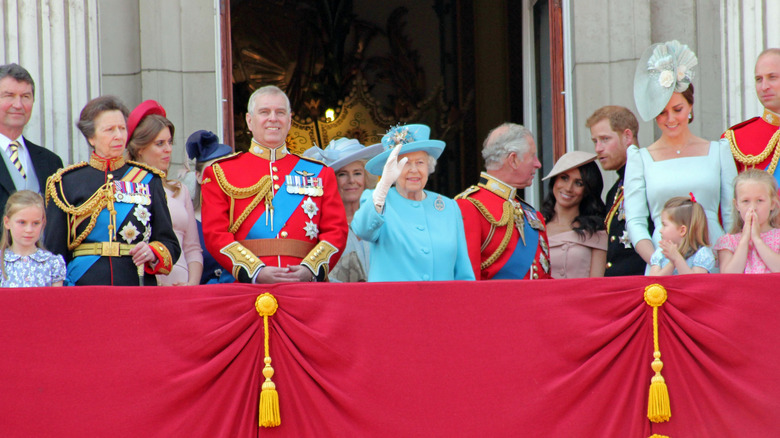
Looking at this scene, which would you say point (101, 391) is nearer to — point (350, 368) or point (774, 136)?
point (350, 368)

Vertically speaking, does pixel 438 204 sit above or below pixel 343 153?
below

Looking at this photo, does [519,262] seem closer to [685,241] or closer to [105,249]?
[685,241]

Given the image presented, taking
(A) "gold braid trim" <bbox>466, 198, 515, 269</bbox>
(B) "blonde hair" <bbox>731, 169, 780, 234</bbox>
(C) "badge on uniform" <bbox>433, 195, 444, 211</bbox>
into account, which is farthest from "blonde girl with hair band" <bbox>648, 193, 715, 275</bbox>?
(C) "badge on uniform" <bbox>433, 195, 444, 211</bbox>

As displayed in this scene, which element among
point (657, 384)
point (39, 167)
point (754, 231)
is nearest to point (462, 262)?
point (657, 384)

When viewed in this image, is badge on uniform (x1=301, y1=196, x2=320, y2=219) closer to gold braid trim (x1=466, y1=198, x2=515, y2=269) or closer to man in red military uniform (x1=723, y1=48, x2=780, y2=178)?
gold braid trim (x1=466, y1=198, x2=515, y2=269)

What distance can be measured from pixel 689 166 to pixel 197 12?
327 cm

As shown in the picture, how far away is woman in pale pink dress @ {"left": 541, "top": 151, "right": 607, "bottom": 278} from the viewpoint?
587cm

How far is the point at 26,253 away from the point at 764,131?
3249 millimetres

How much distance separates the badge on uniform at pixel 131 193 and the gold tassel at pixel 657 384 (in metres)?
2.14

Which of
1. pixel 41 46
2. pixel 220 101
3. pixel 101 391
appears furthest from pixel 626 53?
pixel 101 391

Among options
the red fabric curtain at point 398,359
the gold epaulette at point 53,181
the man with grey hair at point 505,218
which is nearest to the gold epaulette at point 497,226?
the man with grey hair at point 505,218

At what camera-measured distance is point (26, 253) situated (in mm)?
4680

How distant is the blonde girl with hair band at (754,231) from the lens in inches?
184

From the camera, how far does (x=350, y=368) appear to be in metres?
4.32
